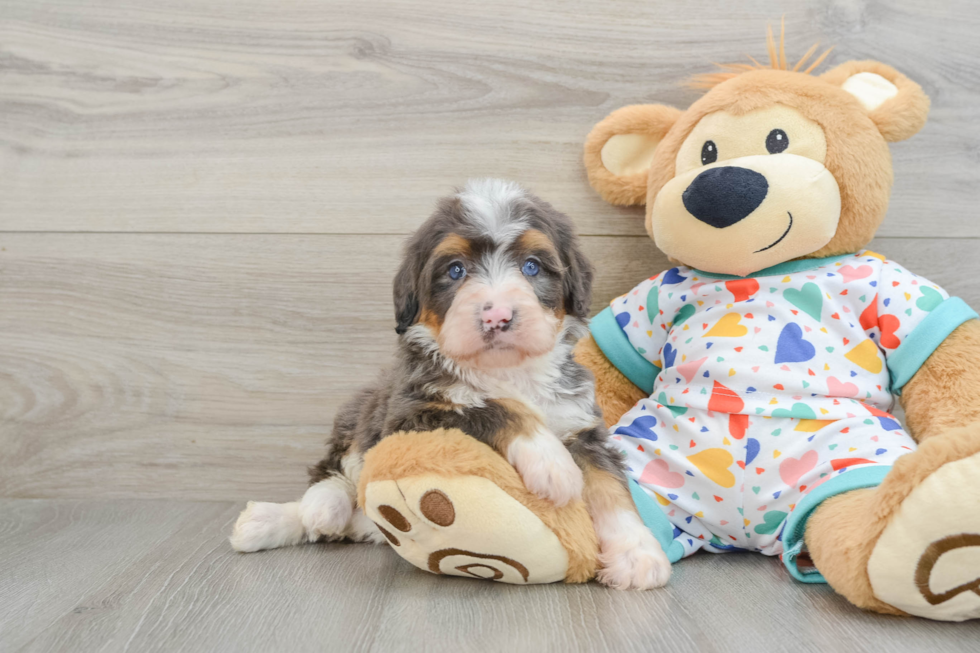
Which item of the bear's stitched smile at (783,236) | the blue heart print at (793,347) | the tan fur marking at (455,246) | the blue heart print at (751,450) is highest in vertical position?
the bear's stitched smile at (783,236)

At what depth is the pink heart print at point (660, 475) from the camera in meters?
1.63

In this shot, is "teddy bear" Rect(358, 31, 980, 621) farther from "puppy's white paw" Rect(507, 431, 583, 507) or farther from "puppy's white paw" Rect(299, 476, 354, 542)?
"puppy's white paw" Rect(299, 476, 354, 542)

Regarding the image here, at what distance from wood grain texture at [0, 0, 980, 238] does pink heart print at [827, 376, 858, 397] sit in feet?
2.51

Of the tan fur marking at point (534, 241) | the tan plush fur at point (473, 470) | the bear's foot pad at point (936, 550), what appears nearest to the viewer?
the bear's foot pad at point (936, 550)

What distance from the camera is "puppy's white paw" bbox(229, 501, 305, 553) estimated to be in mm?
1696

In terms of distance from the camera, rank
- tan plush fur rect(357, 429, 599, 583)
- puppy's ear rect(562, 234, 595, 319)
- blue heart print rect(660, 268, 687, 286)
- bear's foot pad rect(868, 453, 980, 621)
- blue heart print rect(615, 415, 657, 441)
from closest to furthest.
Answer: bear's foot pad rect(868, 453, 980, 621) → tan plush fur rect(357, 429, 599, 583) → puppy's ear rect(562, 234, 595, 319) → blue heart print rect(615, 415, 657, 441) → blue heart print rect(660, 268, 687, 286)

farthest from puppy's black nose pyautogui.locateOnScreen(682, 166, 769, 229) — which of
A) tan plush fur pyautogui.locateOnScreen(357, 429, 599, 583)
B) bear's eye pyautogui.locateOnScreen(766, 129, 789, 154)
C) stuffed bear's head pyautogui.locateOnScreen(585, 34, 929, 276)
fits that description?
tan plush fur pyautogui.locateOnScreen(357, 429, 599, 583)

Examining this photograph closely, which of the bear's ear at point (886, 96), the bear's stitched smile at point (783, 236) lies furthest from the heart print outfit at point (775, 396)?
the bear's ear at point (886, 96)

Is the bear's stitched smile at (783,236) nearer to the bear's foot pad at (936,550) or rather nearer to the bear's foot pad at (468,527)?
the bear's foot pad at (936,550)

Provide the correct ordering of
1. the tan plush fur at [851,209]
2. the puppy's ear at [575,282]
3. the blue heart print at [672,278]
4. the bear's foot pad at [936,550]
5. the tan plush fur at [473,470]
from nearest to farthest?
the bear's foot pad at [936,550] → the tan plush fur at [851,209] → the tan plush fur at [473,470] → the puppy's ear at [575,282] → the blue heart print at [672,278]

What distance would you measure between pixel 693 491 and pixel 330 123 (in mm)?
1471

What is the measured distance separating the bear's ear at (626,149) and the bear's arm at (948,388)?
81 centimetres

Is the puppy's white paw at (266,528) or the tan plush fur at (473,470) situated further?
the puppy's white paw at (266,528)

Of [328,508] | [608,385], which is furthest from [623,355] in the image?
[328,508]
